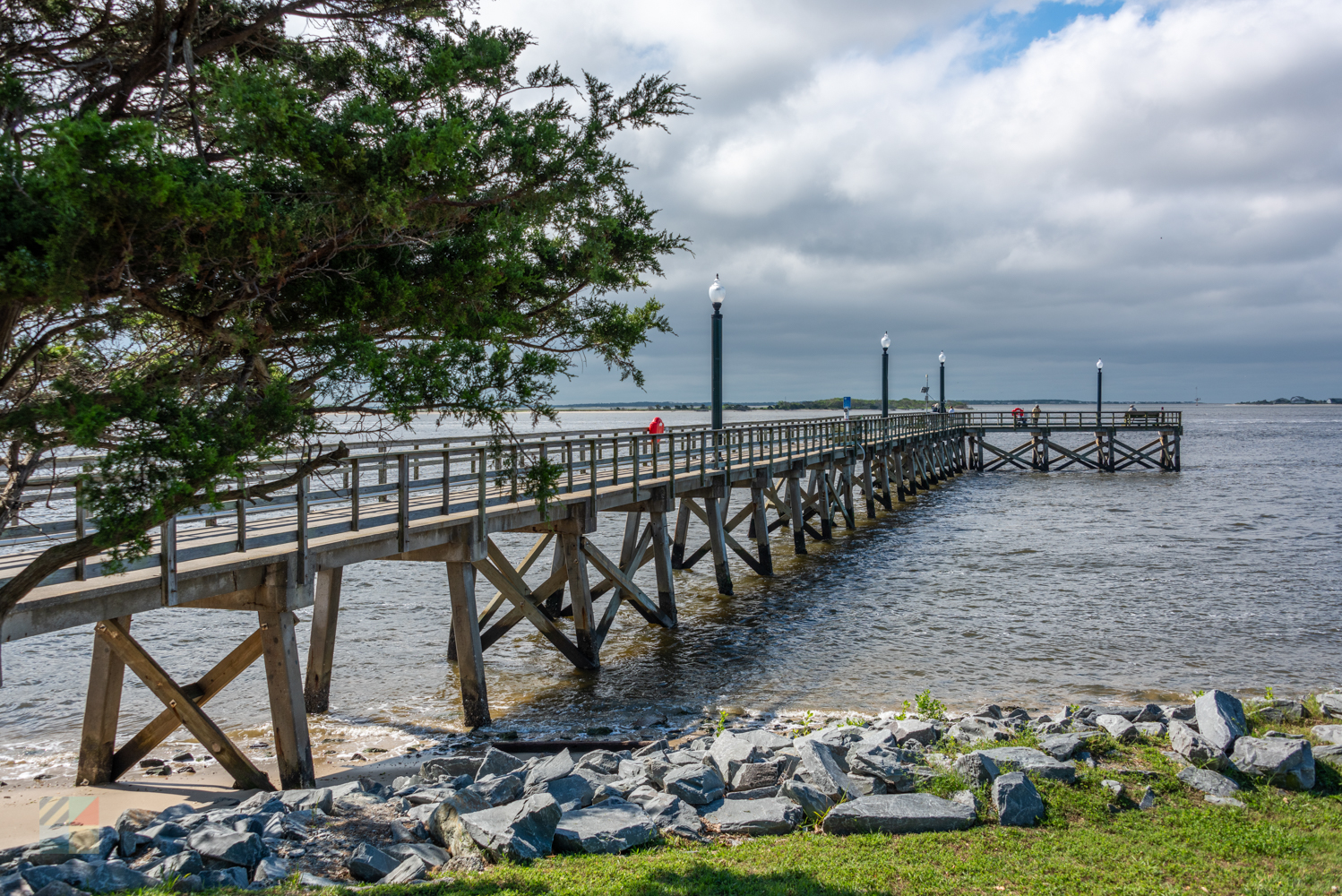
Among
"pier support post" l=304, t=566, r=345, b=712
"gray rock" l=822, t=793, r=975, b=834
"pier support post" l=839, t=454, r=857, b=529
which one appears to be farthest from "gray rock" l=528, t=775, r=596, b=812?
"pier support post" l=839, t=454, r=857, b=529

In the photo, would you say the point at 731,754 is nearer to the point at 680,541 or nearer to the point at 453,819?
the point at 453,819

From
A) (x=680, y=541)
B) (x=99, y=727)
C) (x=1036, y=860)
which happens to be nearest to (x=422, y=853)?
(x=1036, y=860)

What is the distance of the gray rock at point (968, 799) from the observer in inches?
248

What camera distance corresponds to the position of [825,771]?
22.4 feet

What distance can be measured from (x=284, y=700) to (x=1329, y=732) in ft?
30.8

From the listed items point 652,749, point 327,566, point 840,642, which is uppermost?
point 327,566

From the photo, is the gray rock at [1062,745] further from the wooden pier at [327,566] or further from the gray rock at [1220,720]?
the wooden pier at [327,566]

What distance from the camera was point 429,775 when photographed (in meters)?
7.81

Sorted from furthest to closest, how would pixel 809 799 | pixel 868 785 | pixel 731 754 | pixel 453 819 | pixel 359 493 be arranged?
1. pixel 359 493
2. pixel 731 754
3. pixel 868 785
4. pixel 809 799
5. pixel 453 819

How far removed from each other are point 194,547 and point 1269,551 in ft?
88.7

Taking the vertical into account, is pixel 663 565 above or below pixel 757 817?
above

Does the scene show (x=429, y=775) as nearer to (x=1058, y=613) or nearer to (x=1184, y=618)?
(x=1058, y=613)

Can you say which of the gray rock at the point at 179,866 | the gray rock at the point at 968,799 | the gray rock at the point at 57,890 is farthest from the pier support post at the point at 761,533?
the gray rock at the point at 57,890

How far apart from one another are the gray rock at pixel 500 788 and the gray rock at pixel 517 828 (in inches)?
20.6
